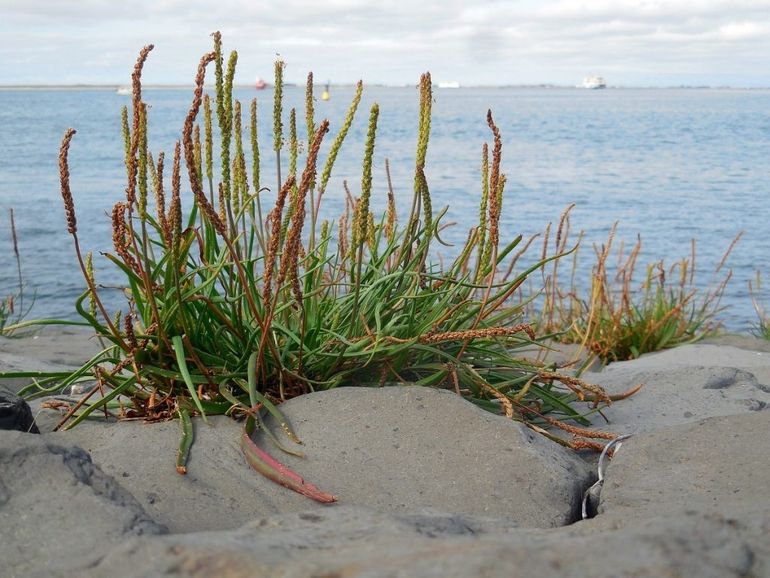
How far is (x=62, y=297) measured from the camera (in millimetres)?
9742

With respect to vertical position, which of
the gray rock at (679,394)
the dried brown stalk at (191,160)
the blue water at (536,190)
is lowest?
the blue water at (536,190)

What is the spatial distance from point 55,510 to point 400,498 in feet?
3.16

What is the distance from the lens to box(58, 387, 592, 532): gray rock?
2469 mm

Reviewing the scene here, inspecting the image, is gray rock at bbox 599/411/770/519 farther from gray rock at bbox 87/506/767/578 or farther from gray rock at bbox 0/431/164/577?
gray rock at bbox 0/431/164/577

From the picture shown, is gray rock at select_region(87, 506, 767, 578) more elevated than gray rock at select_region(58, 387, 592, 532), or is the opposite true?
gray rock at select_region(87, 506, 767, 578)

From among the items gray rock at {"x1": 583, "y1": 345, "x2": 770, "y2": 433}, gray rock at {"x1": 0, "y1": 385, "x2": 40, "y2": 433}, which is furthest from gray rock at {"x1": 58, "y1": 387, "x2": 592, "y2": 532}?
gray rock at {"x1": 583, "y1": 345, "x2": 770, "y2": 433}

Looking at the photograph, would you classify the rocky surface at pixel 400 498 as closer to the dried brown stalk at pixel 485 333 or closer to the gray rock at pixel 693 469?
the gray rock at pixel 693 469

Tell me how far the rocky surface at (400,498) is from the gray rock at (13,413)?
0.16 meters

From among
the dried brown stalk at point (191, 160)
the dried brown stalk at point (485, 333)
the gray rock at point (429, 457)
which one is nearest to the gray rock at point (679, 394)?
the gray rock at point (429, 457)

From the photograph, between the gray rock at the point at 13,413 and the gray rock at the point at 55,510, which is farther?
the gray rock at the point at 13,413

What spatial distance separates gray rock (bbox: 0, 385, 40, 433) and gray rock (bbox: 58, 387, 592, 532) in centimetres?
13

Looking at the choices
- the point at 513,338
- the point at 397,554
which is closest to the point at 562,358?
the point at 513,338

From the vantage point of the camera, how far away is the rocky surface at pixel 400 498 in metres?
1.41

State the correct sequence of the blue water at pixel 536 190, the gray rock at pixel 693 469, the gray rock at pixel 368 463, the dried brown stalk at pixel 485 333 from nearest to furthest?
the gray rock at pixel 693 469 < the gray rock at pixel 368 463 < the dried brown stalk at pixel 485 333 < the blue water at pixel 536 190
